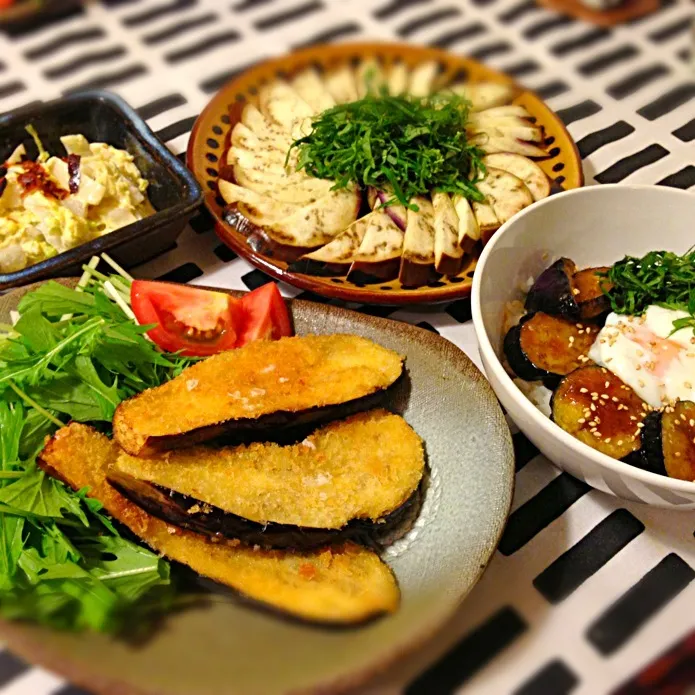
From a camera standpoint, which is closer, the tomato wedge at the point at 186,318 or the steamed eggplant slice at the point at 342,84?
the tomato wedge at the point at 186,318

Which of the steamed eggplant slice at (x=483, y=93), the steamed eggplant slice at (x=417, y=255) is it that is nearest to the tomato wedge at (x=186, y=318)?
the steamed eggplant slice at (x=417, y=255)

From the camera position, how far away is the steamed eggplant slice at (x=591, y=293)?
1527mm

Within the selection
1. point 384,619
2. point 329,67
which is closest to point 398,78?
point 329,67

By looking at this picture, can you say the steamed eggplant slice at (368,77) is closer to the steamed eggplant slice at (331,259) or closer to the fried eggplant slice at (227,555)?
the steamed eggplant slice at (331,259)

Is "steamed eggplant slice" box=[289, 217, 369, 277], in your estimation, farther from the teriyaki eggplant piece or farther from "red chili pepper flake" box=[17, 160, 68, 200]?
"red chili pepper flake" box=[17, 160, 68, 200]

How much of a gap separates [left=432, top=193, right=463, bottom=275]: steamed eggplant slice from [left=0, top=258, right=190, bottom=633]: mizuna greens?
70 centimetres

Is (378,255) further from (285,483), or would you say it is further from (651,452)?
(651,452)

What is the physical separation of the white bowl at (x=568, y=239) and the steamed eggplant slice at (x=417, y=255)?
0.20 meters

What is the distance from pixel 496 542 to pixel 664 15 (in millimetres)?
1372

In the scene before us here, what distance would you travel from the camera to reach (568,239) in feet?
5.57

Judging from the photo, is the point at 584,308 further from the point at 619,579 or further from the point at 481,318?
the point at 619,579

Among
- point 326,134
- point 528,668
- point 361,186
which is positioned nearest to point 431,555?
point 528,668

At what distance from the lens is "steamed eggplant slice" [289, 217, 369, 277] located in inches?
66.1

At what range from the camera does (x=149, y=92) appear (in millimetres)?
2193
